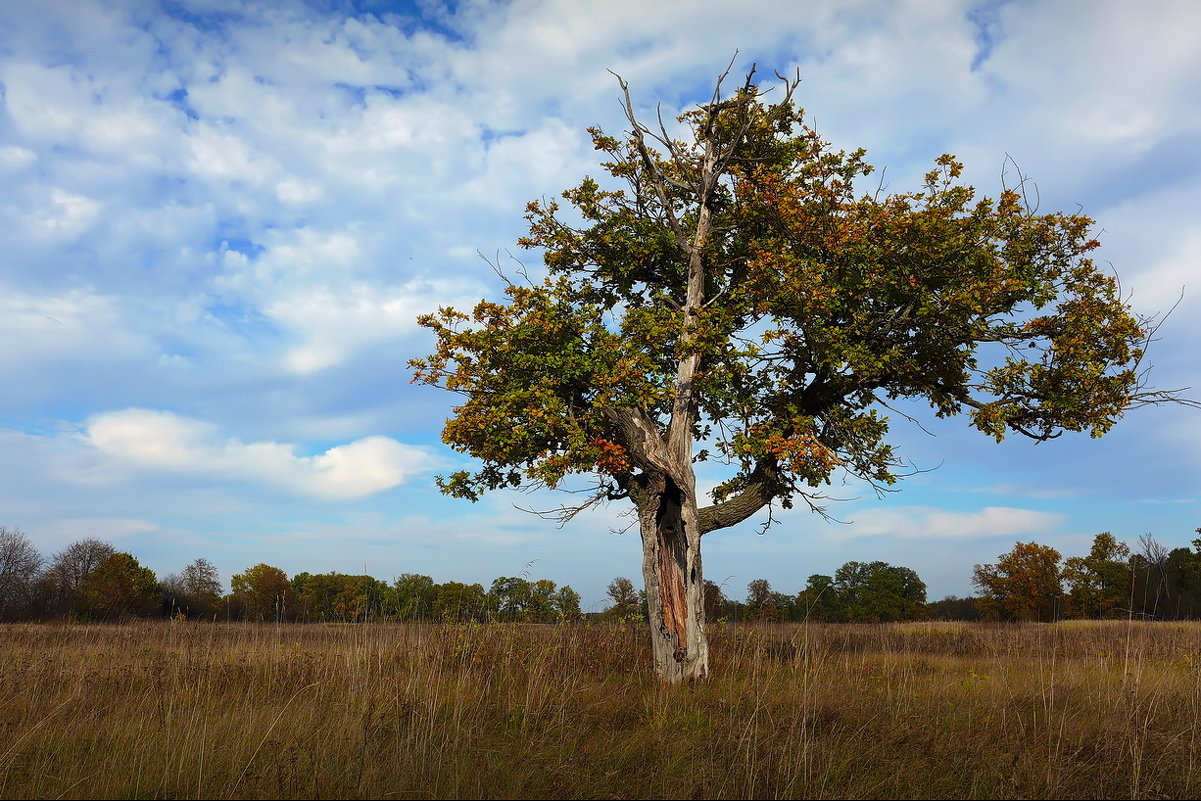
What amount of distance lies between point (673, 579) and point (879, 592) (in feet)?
158

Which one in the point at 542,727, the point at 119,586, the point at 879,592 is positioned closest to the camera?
the point at 542,727

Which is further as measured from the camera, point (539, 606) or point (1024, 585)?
point (1024, 585)

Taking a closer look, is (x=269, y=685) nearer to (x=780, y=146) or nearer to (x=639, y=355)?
(x=639, y=355)

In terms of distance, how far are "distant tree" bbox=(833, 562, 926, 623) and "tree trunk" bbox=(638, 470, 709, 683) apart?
34.5 m

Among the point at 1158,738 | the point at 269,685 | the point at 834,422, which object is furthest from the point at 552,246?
the point at 1158,738

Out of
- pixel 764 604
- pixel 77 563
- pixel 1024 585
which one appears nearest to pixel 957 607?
pixel 1024 585

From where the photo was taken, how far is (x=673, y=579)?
11883mm

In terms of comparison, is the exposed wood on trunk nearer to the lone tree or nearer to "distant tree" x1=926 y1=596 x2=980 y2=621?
the lone tree

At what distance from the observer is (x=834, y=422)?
1325 centimetres

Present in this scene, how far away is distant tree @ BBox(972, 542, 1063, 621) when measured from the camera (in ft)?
171

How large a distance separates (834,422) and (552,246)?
6.85 metres

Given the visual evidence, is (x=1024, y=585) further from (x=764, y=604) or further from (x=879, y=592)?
(x=764, y=604)

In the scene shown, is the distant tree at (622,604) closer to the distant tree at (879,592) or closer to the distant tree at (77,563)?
the distant tree at (879,592)

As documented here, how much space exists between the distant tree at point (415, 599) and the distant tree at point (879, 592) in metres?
35.5
